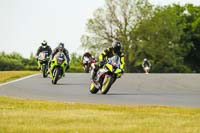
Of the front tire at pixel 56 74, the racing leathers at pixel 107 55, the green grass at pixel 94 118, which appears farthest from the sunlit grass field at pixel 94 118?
the front tire at pixel 56 74

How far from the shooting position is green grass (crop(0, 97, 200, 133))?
11953 millimetres

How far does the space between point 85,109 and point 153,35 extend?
74.5 meters

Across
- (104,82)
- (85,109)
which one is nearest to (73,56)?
(104,82)

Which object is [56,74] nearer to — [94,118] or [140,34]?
[94,118]

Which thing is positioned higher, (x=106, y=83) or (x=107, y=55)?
(x=107, y=55)

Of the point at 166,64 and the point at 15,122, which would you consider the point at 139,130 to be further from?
the point at 166,64

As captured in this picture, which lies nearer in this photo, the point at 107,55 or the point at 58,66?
the point at 107,55

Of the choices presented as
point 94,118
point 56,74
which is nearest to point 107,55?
point 56,74

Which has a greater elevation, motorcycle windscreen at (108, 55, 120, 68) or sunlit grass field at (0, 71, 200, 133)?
motorcycle windscreen at (108, 55, 120, 68)

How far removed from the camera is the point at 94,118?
13586 mm

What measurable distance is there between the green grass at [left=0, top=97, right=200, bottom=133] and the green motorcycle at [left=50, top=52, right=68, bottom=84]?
1081 centimetres

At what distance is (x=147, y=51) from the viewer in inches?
3460

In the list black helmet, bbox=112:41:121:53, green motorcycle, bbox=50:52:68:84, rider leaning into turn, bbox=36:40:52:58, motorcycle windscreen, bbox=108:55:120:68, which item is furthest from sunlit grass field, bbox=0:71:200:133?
rider leaning into turn, bbox=36:40:52:58

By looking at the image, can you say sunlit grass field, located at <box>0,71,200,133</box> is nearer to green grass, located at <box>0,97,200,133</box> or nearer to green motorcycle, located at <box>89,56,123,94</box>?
green grass, located at <box>0,97,200,133</box>
